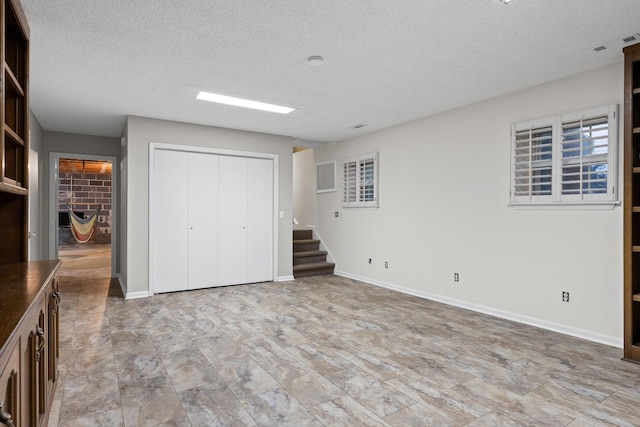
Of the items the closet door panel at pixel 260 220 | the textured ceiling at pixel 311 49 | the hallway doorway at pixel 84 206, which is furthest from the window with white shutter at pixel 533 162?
the hallway doorway at pixel 84 206

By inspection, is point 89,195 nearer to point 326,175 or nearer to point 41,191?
point 41,191

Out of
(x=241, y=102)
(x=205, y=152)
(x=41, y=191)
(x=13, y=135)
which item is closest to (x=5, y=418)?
(x=13, y=135)

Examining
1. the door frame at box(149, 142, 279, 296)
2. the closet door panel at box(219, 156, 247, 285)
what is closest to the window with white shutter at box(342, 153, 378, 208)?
the door frame at box(149, 142, 279, 296)

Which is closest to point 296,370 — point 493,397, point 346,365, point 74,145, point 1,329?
point 346,365

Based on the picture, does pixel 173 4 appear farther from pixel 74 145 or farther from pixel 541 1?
pixel 74 145

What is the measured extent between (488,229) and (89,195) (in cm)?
1077

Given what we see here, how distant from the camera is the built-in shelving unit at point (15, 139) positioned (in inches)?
83.0

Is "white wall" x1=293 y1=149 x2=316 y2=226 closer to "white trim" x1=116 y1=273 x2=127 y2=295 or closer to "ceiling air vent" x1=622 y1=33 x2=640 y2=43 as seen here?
"white trim" x1=116 y1=273 x2=127 y2=295

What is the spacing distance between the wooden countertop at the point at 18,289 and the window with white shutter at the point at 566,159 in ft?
12.7

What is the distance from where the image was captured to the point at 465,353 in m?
2.92

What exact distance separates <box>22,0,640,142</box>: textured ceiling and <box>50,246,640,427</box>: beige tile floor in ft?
7.62

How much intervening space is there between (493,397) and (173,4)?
3042 mm

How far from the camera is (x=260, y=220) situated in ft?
18.8

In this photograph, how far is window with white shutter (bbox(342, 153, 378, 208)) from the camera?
573 centimetres
